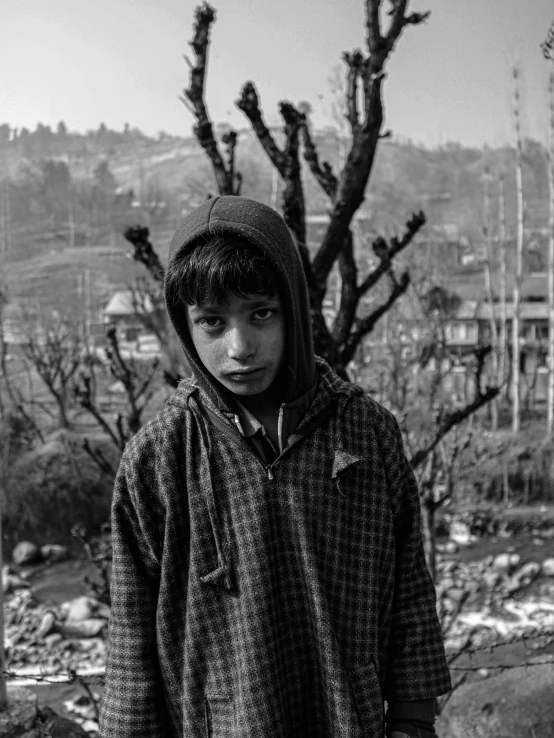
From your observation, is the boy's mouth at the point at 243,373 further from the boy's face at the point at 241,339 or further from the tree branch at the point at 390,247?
the tree branch at the point at 390,247

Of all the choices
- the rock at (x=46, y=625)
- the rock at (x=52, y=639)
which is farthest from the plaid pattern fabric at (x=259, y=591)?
the rock at (x=46, y=625)

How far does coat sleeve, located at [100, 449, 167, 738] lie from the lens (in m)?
1.22

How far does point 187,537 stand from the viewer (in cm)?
126

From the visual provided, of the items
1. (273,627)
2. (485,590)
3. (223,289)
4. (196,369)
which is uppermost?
(223,289)

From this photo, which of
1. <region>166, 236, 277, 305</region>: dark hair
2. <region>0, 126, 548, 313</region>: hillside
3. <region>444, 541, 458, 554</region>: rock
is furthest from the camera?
<region>0, 126, 548, 313</region>: hillside

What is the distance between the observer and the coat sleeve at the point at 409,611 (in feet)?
4.16

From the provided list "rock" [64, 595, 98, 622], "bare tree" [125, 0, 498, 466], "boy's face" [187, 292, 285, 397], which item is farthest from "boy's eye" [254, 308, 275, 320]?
"rock" [64, 595, 98, 622]

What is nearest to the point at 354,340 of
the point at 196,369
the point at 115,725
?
the point at 196,369

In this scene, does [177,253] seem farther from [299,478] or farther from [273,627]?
[273,627]

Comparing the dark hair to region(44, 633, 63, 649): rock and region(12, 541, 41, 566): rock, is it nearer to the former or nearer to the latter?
region(44, 633, 63, 649): rock

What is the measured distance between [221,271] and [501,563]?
10.2 meters

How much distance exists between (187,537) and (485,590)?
9266mm

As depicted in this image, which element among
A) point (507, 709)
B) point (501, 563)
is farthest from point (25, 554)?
point (507, 709)

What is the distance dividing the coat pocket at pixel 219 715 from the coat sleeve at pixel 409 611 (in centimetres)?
30
